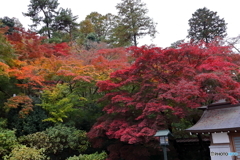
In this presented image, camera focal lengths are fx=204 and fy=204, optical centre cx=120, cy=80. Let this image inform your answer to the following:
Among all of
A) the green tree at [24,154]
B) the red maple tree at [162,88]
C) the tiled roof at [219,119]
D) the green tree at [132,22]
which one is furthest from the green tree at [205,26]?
the green tree at [24,154]

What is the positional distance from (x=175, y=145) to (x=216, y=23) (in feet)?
65.4

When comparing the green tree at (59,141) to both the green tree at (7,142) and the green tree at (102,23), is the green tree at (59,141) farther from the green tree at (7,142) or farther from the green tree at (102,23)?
the green tree at (102,23)

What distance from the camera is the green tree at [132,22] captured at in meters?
20.3

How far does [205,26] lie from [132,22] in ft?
35.4

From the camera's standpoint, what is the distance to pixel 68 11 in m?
25.7

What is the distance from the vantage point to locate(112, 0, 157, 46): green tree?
20.3m

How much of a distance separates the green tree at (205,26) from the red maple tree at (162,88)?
1611cm

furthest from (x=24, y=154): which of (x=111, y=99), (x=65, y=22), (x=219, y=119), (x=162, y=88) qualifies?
(x=65, y=22)

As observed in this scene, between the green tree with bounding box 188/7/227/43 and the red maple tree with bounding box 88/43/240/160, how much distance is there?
52.8 feet

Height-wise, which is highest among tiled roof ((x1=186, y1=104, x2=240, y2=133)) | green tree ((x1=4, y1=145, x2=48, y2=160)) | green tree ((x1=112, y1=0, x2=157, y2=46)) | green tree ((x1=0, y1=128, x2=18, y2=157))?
green tree ((x1=112, y1=0, x2=157, y2=46))

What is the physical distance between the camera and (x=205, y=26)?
83.6 feet

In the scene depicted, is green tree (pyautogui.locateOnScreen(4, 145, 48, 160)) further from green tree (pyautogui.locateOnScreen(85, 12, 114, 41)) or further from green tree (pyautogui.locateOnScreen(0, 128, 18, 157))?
green tree (pyautogui.locateOnScreen(85, 12, 114, 41))

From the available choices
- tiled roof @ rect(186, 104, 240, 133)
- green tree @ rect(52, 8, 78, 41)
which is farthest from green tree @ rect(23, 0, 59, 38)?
tiled roof @ rect(186, 104, 240, 133)

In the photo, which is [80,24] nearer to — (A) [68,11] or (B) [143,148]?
(A) [68,11]
